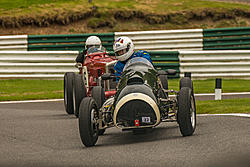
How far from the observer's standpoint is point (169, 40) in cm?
2111

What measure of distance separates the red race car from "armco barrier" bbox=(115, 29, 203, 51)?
6.64 meters

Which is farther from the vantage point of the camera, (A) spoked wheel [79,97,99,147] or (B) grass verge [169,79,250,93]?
(B) grass verge [169,79,250,93]

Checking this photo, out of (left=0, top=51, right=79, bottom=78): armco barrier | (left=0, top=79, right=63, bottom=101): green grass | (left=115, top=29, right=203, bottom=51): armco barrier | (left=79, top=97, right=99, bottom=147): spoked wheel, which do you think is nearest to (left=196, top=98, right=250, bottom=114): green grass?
(left=79, top=97, right=99, bottom=147): spoked wheel

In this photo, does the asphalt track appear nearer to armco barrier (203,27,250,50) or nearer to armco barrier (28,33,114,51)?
armco barrier (28,33,114,51)

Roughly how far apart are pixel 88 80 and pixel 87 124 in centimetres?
597

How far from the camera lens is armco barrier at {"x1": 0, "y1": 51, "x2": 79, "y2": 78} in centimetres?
1941

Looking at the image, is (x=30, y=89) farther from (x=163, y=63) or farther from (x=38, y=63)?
(x=163, y=63)

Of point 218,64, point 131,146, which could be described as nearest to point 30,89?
point 218,64

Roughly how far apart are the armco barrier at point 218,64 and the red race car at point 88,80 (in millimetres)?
5321

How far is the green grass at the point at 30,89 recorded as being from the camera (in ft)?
54.0

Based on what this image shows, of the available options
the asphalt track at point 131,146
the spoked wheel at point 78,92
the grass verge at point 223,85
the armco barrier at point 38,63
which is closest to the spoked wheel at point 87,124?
the asphalt track at point 131,146

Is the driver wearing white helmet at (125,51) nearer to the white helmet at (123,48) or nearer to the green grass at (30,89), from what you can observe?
the white helmet at (123,48)

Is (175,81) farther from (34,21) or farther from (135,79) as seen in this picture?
(135,79)

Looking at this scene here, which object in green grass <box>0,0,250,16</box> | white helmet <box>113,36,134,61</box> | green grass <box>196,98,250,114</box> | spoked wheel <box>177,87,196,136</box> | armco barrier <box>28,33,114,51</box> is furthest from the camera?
green grass <box>0,0,250,16</box>
